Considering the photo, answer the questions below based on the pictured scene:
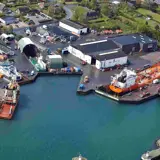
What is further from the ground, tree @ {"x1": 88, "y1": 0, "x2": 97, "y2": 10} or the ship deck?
tree @ {"x1": 88, "y1": 0, "x2": 97, "y2": 10}

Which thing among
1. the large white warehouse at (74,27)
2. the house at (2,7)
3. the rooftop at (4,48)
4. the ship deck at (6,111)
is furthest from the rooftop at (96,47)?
the house at (2,7)

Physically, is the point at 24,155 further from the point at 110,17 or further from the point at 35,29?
the point at 110,17

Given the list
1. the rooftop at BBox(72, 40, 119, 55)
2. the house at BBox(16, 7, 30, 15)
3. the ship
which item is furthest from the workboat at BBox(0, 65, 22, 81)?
the house at BBox(16, 7, 30, 15)

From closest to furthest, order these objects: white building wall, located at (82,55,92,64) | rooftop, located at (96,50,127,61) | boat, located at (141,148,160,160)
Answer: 1. boat, located at (141,148,160,160)
2. rooftop, located at (96,50,127,61)
3. white building wall, located at (82,55,92,64)

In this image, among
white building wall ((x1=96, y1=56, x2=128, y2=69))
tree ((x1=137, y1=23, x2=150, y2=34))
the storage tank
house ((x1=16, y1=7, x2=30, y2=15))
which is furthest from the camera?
house ((x1=16, y1=7, x2=30, y2=15))

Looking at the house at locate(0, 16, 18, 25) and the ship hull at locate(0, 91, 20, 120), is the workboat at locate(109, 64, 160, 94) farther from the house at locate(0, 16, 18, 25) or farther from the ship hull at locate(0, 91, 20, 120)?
the house at locate(0, 16, 18, 25)

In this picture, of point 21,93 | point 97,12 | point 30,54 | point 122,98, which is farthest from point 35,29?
point 122,98

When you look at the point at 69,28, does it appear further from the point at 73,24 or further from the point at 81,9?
the point at 81,9
